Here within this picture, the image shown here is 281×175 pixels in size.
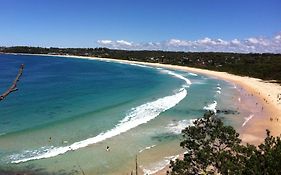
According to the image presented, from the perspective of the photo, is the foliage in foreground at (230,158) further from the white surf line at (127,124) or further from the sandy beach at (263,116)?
the sandy beach at (263,116)

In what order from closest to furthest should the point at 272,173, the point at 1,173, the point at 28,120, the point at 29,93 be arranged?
the point at 272,173 → the point at 1,173 → the point at 28,120 → the point at 29,93

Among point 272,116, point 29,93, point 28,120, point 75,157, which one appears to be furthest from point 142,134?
point 29,93

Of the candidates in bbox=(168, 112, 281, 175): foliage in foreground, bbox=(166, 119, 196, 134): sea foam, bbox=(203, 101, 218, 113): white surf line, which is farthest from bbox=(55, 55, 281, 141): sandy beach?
bbox=(168, 112, 281, 175): foliage in foreground

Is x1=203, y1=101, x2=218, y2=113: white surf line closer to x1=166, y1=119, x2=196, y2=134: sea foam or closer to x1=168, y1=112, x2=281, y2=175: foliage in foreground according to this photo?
x1=166, y1=119, x2=196, y2=134: sea foam

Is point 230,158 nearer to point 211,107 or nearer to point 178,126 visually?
point 178,126

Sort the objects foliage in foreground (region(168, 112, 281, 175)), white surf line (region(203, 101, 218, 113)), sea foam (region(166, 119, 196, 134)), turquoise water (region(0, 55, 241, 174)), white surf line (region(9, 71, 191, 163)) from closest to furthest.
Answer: foliage in foreground (region(168, 112, 281, 175)), turquoise water (region(0, 55, 241, 174)), white surf line (region(9, 71, 191, 163)), sea foam (region(166, 119, 196, 134)), white surf line (region(203, 101, 218, 113))

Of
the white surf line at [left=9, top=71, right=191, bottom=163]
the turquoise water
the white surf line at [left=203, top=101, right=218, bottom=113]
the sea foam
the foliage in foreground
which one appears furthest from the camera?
the white surf line at [left=203, top=101, right=218, bottom=113]

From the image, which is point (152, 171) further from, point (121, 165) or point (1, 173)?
point (1, 173)

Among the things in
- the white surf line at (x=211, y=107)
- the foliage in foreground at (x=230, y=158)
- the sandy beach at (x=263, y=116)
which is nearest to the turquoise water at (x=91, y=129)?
the white surf line at (x=211, y=107)

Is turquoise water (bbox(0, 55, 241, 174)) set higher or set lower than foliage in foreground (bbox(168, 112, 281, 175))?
lower
